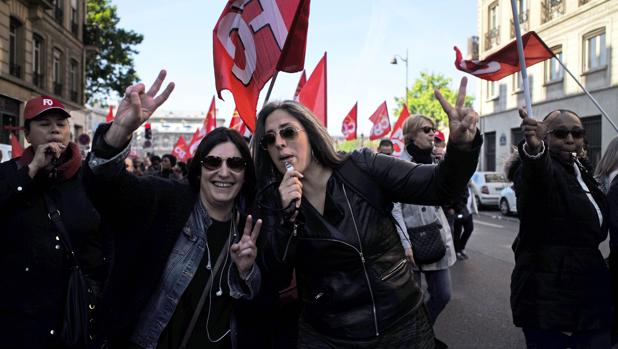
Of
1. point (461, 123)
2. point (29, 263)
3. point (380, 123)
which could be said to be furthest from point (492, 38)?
point (29, 263)

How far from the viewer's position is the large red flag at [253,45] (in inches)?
149

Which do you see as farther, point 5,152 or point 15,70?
point 15,70

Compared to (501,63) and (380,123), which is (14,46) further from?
(501,63)

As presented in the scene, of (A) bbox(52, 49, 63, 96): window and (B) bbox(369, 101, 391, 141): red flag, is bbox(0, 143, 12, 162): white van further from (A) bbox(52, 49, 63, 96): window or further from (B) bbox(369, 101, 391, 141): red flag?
(A) bbox(52, 49, 63, 96): window

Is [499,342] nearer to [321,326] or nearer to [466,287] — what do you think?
[466,287]

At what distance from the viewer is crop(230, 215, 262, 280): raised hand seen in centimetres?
237

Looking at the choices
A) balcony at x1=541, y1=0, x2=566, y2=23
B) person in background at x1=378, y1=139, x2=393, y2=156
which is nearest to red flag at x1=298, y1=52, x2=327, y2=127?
person in background at x1=378, y1=139, x2=393, y2=156

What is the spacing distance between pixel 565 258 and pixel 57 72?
26526mm

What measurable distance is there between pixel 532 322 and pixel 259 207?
5.46ft

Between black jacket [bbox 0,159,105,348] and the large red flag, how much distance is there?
4.93 ft

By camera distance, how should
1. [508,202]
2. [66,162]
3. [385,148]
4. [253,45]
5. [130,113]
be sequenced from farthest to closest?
1. [508,202]
2. [385,148]
3. [253,45]
4. [66,162]
5. [130,113]

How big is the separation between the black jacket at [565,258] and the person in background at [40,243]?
2408mm

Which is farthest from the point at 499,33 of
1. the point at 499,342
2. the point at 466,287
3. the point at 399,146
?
the point at 499,342

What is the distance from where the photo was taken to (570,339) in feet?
9.71
